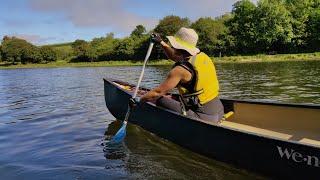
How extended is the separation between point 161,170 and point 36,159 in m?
2.74

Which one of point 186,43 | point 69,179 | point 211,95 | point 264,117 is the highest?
point 186,43

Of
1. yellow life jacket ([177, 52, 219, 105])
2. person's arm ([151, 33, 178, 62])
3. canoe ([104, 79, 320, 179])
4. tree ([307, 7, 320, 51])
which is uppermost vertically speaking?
tree ([307, 7, 320, 51])

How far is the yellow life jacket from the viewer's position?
8.20m

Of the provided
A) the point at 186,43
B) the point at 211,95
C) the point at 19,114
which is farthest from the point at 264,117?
the point at 19,114

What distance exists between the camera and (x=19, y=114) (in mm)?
15312

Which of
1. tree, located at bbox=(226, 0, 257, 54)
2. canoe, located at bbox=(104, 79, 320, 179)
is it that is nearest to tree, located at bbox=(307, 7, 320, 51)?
tree, located at bbox=(226, 0, 257, 54)

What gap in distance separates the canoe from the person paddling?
40 centimetres

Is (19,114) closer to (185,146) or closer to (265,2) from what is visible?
(185,146)

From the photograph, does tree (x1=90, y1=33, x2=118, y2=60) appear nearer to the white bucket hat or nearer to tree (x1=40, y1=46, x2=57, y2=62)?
tree (x1=40, y1=46, x2=57, y2=62)

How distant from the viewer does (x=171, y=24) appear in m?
83.4

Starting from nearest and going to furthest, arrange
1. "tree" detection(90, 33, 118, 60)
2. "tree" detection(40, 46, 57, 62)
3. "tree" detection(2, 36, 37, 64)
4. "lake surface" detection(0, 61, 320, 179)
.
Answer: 1. "lake surface" detection(0, 61, 320, 179)
2. "tree" detection(90, 33, 118, 60)
3. "tree" detection(40, 46, 57, 62)
4. "tree" detection(2, 36, 37, 64)

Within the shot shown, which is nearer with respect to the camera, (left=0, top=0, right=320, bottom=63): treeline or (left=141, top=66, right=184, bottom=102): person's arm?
(left=141, top=66, right=184, bottom=102): person's arm

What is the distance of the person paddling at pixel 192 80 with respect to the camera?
26.8 feet

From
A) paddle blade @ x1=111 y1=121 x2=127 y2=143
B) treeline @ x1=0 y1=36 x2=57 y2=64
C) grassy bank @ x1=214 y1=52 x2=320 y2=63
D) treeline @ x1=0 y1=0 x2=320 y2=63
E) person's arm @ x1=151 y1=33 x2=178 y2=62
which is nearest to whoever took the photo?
person's arm @ x1=151 y1=33 x2=178 y2=62
